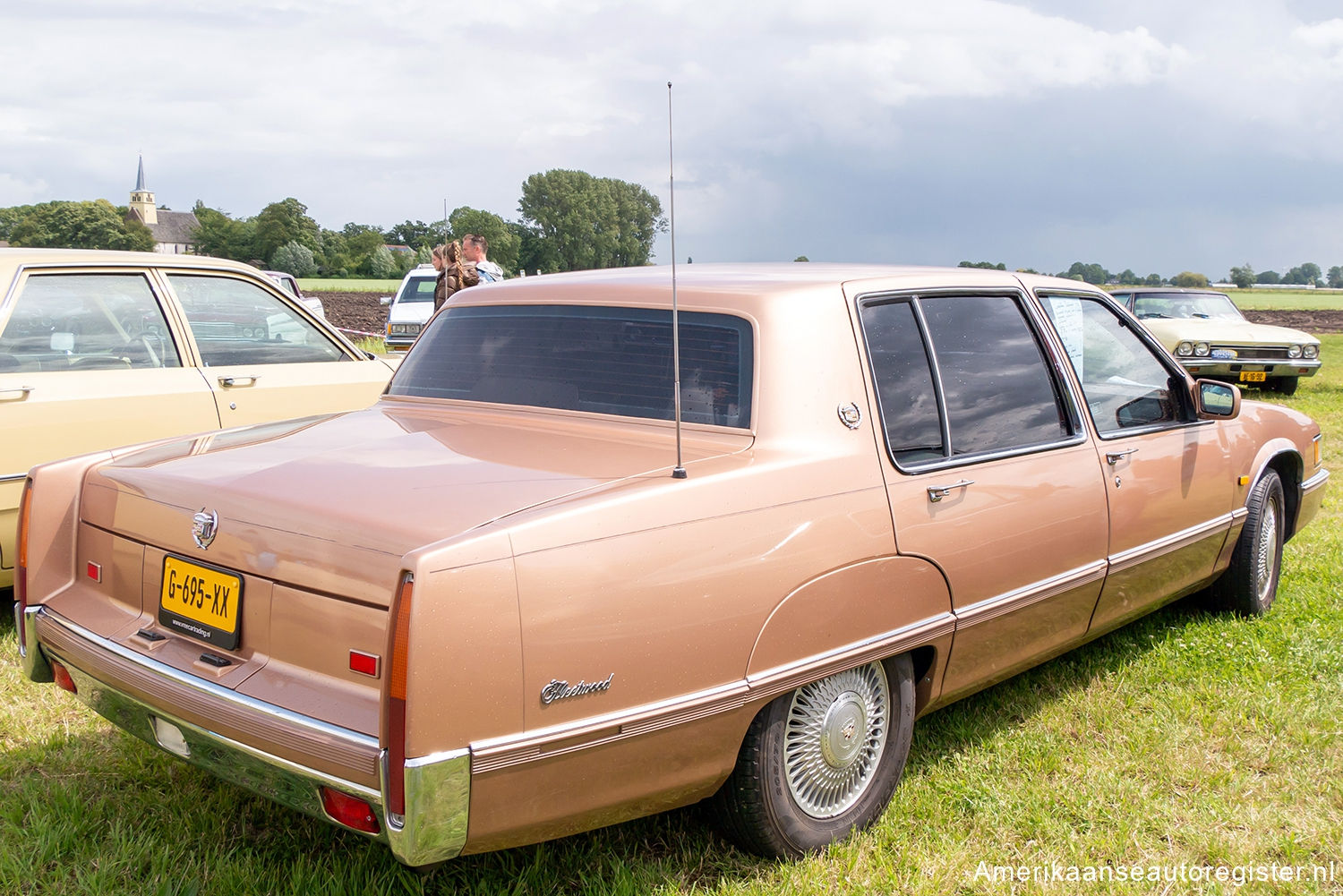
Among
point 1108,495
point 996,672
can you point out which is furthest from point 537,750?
point 1108,495

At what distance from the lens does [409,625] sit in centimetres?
195

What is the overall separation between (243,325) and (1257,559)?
16.1ft

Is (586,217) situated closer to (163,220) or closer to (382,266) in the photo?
(382,266)

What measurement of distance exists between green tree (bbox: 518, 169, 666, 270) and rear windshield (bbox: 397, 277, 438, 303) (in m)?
33.4

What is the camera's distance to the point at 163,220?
141 m

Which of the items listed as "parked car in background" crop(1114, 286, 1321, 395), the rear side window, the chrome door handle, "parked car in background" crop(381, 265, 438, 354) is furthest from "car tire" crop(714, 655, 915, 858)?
"parked car in background" crop(381, 265, 438, 354)

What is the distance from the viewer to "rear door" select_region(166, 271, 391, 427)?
16.9ft

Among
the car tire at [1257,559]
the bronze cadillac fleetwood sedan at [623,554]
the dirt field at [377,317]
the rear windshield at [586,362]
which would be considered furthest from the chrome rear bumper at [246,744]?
the dirt field at [377,317]

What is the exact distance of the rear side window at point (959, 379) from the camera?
3.01 meters

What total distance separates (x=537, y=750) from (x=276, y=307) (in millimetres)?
4149

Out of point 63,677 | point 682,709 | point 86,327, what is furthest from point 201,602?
point 86,327

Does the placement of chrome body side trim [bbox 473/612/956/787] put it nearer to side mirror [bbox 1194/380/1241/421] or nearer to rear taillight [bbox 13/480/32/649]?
rear taillight [bbox 13/480/32/649]

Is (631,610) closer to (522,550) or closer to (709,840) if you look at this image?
(522,550)

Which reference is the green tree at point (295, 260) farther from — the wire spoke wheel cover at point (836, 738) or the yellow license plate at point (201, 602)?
the wire spoke wheel cover at point (836, 738)
